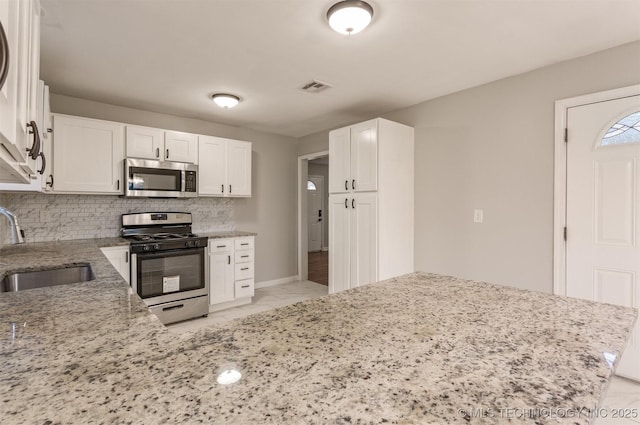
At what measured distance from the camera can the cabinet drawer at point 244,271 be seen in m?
3.82

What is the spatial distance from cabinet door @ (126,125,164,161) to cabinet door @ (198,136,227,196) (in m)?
0.45

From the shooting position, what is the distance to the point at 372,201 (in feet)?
10.4

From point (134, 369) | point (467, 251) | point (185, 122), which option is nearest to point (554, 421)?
point (134, 369)

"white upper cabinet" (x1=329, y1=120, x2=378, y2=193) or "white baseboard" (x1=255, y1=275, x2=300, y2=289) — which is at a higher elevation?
"white upper cabinet" (x1=329, y1=120, x2=378, y2=193)

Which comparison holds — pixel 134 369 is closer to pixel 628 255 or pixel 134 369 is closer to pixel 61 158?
pixel 628 255

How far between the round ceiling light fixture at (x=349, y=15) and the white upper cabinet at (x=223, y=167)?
8.11ft

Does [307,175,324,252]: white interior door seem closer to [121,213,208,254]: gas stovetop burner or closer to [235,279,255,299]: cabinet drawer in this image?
[235,279,255,299]: cabinet drawer

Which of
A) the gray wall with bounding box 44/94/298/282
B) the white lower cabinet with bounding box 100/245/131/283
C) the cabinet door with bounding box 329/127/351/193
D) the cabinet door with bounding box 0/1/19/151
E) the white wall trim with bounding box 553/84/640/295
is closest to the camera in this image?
the cabinet door with bounding box 0/1/19/151

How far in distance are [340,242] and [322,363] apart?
2983 millimetres

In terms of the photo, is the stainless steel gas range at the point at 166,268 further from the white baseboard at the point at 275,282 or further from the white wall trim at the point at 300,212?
the white wall trim at the point at 300,212

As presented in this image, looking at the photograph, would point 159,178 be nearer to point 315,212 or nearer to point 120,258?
point 120,258

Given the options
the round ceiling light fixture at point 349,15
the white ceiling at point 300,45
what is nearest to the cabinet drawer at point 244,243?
the white ceiling at point 300,45

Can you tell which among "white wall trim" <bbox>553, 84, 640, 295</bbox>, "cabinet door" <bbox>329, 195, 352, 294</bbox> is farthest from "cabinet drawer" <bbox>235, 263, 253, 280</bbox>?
"white wall trim" <bbox>553, 84, 640, 295</bbox>

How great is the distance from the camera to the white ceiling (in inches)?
71.7
